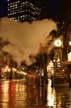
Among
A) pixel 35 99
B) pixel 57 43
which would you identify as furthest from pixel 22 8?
pixel 35 99

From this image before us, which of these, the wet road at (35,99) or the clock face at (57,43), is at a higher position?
the clock face at (57,43)

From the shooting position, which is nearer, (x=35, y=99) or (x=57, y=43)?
(x=35, y=99)

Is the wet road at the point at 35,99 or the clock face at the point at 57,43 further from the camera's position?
the clock face at the point at 57,43

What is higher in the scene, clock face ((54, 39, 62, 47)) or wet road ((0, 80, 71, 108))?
clock face ((54, 39, 62, 47))

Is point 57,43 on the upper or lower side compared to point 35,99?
upper

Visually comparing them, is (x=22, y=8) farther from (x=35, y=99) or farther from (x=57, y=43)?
(x=35, y=99)

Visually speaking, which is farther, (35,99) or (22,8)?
(22,8)

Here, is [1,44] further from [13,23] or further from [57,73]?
[57,73]

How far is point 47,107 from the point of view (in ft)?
51.6

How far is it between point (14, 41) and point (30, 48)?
5.88 ft

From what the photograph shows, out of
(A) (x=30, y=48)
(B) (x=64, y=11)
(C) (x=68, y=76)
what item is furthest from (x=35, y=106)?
(B) (x=64, y=11)

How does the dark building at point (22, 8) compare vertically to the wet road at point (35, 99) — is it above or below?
above

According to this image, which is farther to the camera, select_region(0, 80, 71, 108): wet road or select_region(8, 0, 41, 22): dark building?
select_region(8, 0, 41, 22): dark building

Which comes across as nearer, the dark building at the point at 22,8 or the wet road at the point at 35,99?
the wet road at the point at 35,99
